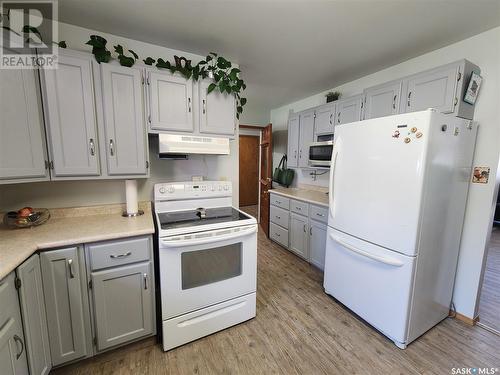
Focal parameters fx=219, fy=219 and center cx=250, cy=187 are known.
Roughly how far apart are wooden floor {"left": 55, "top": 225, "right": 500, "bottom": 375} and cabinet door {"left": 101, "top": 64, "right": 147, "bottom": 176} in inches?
56.1

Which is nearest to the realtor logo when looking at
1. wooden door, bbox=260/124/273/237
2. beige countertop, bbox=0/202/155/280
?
beige countertop, bbox=0/202/155/280

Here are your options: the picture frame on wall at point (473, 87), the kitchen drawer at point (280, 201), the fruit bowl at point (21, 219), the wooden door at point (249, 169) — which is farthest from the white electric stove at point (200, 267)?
the wooden door at point (249, 169)

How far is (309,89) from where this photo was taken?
3.44 metres

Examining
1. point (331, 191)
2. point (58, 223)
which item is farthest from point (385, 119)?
point (58, 223)

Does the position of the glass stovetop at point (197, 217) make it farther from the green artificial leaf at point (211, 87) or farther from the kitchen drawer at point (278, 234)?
the kitchen drawer at point (278, 234)

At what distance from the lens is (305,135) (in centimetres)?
339

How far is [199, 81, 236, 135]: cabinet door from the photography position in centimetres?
207

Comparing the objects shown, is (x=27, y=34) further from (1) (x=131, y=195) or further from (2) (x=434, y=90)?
(2) (x=434, y=90)

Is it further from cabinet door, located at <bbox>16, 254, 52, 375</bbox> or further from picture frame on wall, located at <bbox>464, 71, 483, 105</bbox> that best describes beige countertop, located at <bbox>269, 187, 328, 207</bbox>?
cabinet door, located at <bbox>16, 254, 52, 375</bbox>

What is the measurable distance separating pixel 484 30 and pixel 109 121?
124 inches

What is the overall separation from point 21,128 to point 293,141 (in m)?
3.19

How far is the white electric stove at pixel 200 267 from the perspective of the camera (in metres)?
1.60

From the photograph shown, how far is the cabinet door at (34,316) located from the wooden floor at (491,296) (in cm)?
343

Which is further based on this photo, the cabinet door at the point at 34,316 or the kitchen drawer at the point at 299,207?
the kitchen drawer at the point at 299,207
